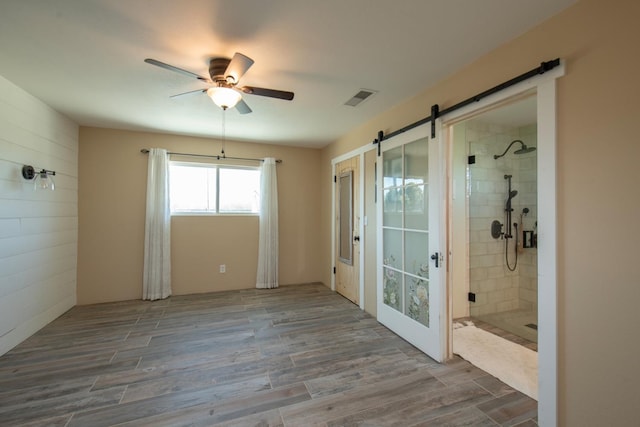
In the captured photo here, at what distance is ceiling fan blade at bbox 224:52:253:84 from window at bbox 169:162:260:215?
2.69 m

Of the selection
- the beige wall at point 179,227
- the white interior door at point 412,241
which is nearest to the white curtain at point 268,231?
the beige wall at point 179,227

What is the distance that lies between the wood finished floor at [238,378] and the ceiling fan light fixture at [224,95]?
2274 mm

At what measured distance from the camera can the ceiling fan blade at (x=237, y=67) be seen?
5.99 feet

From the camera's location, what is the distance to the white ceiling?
1597 mm

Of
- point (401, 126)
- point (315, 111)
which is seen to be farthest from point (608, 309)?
point (315, 111)

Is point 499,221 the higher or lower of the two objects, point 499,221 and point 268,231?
the higher

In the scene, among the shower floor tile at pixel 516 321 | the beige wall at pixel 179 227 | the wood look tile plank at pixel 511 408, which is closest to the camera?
the wood look tile plank at pixel 511 408

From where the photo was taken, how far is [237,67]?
6.37ft

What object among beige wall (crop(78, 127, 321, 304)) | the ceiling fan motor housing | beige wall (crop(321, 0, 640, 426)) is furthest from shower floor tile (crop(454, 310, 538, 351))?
the ceiling fan motor housing

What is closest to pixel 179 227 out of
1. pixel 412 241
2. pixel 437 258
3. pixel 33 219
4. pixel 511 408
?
pixel 33 219

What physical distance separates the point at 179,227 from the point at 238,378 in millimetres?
2901

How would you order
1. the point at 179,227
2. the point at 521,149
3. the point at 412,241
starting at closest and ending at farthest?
the point at 412,241 < the point at 521,149 < the point at 179,227

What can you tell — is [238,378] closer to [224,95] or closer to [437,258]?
[437,258]

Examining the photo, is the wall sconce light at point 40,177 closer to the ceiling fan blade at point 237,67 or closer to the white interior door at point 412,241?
the ceiling fan blade at point 237,67
